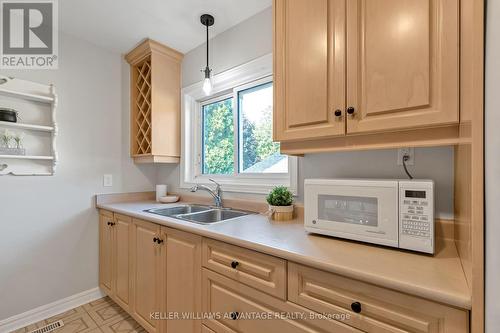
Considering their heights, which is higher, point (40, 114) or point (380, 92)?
point (40, 114)

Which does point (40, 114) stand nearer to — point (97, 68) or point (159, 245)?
point (97, 68)

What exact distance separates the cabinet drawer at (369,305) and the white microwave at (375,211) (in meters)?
0.25

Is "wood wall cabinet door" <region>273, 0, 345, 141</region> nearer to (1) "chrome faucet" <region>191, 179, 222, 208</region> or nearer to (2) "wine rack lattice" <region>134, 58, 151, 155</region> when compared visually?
(1) "chrome faucet" <region>191, 179, 222, 208</region>

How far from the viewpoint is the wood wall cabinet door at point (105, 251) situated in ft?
6.71

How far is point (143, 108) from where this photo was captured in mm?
2338

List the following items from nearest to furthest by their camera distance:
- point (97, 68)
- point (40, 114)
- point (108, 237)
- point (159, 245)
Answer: point (159, 245) → point (40, 114) → point (108, 237) → point (97, 68)

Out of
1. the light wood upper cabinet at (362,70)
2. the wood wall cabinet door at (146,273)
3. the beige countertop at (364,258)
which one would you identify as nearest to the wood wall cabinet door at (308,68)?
the light wood upper cabinet at (362,70)

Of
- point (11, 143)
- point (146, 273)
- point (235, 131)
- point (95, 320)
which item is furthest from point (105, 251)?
point (235, 131)

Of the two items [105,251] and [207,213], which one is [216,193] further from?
[105,251]

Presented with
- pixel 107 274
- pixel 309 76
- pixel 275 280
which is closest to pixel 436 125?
pixel 309 76

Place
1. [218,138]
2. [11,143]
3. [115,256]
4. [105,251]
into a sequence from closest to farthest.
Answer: [11,143] < [115,256] < [105,251] < [218,138]

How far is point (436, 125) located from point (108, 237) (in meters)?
2.43

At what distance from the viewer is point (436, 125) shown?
84cm

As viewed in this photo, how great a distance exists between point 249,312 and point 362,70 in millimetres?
1156
